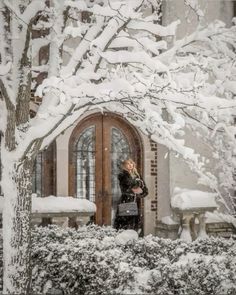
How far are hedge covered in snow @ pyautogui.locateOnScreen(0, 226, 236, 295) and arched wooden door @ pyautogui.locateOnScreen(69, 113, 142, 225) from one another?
402cm

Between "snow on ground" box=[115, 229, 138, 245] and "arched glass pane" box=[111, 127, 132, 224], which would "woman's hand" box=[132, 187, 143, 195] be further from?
"arched glass pane" box=[111, 127, 132, 224]

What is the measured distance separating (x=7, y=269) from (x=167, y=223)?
16.2 feet

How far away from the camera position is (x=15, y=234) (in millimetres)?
4809

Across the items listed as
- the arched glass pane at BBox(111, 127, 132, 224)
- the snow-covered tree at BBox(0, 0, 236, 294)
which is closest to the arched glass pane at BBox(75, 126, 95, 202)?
the arched glass pane at BBox(111, 127, 132, 224)

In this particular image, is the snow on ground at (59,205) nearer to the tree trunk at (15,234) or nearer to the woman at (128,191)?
the woman at (128,191)

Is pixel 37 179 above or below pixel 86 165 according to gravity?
below

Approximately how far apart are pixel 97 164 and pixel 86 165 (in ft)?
0.73

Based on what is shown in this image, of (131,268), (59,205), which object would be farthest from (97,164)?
(131,268)

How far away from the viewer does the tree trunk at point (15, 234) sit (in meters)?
4.77

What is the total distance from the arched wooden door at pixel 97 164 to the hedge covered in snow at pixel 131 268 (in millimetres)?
4015

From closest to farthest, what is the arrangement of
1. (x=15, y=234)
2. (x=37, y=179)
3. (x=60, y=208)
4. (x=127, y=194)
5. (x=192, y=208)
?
(x=15, y=234), (x=127, y=194), (x=60, y=208), (x=192, y=208), (x=37, y=179)

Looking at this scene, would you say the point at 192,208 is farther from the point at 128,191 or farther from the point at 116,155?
the point at 116,155

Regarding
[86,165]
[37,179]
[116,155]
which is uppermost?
[116,155]

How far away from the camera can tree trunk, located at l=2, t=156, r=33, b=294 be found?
15.7ft
